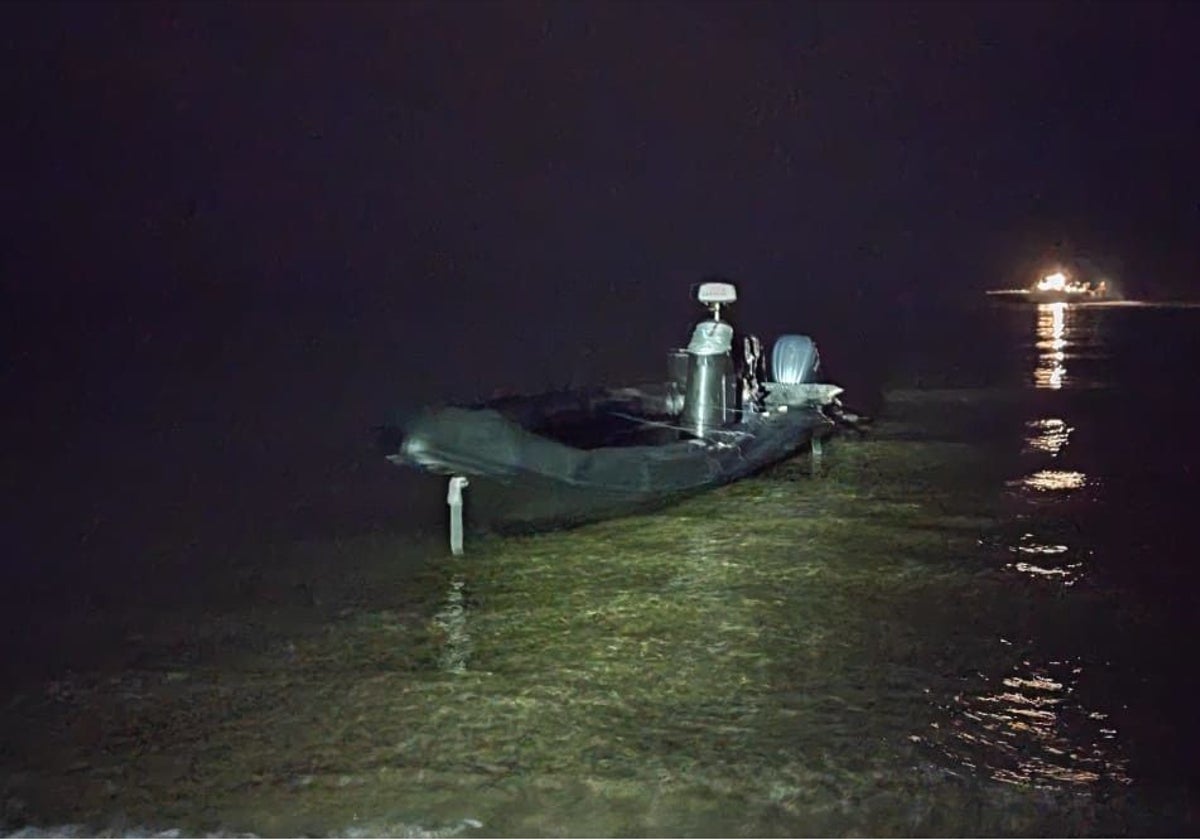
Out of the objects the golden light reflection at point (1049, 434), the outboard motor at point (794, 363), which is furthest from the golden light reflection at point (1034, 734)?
the golden light reflection at point (1049, 434)

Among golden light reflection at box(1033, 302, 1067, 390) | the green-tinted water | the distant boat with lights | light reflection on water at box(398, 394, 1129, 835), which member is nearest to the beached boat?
light reflection on water at box(398, 394, 1129, 835)

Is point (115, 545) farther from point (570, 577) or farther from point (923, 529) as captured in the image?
point (923, 529)

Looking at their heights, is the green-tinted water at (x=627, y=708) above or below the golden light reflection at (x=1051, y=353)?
below

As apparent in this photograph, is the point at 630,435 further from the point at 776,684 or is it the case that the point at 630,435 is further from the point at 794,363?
the point at 776,684

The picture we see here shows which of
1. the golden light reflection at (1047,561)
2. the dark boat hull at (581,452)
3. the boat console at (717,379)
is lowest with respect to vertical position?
the golden light reflection at (1047,561)

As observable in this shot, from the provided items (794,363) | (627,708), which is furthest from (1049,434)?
(627,708)

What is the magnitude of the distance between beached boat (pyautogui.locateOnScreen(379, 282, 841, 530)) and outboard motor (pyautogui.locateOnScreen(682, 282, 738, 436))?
0.05 ft

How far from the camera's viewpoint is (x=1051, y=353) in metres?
43.8

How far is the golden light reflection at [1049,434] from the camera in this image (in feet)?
64.8

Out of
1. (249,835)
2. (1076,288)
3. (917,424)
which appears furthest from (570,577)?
(1076,288)

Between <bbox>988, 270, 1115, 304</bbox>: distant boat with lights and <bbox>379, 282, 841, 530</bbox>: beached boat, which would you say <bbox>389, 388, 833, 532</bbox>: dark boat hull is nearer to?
<bbox>379, 282, 841, 530</bbox>: beached boat

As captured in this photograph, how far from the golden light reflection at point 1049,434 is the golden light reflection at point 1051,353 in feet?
25.1

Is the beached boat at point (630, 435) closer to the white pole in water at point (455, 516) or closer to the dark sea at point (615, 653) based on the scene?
the white pole in water at point (455, 516)

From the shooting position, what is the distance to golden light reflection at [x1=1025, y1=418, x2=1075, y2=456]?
19750 mm
